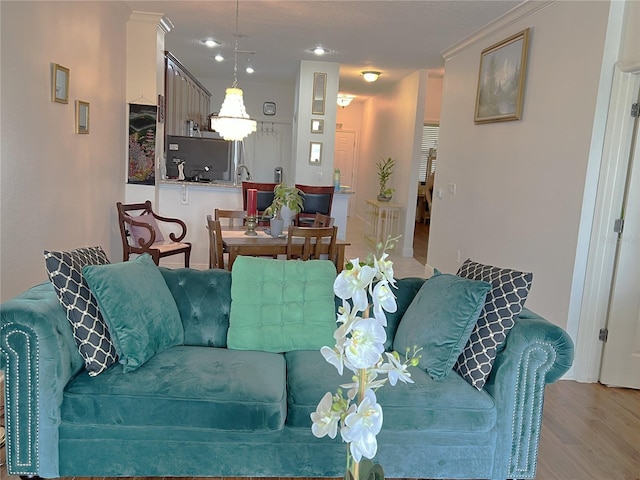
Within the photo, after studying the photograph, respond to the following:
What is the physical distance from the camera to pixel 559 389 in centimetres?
313

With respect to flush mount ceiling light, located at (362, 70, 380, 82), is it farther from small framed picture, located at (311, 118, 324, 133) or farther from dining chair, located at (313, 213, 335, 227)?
dining chair, located at (313, 213, 335, 227)

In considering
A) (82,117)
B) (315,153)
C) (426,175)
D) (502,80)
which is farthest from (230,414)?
(426,175)

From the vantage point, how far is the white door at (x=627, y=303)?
119 inches

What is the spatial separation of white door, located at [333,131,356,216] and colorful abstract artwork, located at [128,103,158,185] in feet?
21.9

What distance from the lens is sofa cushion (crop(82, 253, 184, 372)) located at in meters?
2.01

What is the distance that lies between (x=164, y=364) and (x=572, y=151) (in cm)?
283

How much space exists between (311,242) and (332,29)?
241 cm

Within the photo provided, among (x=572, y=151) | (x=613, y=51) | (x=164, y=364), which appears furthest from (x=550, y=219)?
(x=164, y=364)

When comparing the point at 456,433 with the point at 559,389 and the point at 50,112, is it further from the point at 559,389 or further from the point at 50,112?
the point at 50,112

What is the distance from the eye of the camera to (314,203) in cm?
512

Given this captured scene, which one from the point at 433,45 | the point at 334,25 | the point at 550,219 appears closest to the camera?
the point at 550,219

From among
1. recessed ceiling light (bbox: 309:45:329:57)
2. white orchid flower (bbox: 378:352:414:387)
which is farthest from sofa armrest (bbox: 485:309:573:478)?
recessed ceiling light (bbox: 309:45:329:57)

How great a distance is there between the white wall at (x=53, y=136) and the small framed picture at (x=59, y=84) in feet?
0.14

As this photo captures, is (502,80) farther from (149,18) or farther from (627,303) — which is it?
(149,18)
